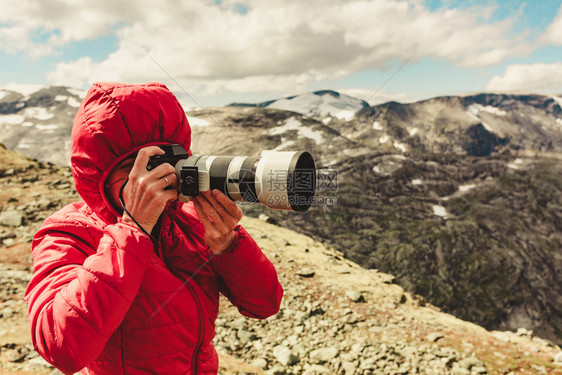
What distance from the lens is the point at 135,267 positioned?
1.55 metres

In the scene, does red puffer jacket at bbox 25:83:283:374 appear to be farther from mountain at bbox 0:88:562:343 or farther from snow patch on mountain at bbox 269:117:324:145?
snow patch on mountain at bbox 269:117:324:145

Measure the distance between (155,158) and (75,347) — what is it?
888mm

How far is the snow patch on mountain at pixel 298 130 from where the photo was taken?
83.4 metres

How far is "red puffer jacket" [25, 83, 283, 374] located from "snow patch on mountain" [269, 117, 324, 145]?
80.6 metres

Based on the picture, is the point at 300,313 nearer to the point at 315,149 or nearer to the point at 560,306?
the point at 315,149

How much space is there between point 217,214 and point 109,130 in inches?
26.8

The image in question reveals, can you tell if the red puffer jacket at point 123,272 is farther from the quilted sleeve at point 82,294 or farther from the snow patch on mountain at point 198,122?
the snow patch on mountain at point 198,122

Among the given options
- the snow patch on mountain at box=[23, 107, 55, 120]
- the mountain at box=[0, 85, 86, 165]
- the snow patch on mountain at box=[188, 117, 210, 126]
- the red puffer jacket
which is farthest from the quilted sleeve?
the snow patch on mountain at box=[23, 107, 55, 120]

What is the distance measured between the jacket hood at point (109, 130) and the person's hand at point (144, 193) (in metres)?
0.14

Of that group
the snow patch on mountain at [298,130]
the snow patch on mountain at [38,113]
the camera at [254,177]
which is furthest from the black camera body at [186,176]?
the snow patch on mountain at [38,113]

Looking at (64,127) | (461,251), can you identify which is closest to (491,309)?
(461,251)

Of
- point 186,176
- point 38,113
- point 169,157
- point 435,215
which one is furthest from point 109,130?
point 38,113

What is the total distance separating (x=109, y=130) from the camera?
5.46 feet

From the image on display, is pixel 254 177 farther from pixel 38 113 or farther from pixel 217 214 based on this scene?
pixel 38 113
